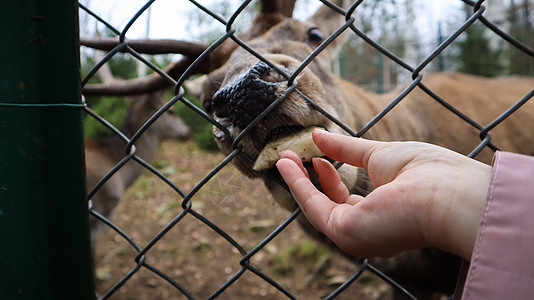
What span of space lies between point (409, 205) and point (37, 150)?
0.84m

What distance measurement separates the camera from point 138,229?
6809 millimetres

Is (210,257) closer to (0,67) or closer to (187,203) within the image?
(187,203)

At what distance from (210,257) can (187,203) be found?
4.40 meters

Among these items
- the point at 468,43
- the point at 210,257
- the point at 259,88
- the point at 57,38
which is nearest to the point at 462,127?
the point at 259,88

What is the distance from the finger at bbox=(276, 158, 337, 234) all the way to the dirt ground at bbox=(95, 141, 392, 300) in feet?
6.58

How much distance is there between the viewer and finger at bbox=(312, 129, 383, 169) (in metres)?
1.01

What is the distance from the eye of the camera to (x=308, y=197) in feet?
3.24

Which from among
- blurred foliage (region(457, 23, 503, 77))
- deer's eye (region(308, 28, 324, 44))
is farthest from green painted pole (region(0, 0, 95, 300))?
blurred foliage (region(457, 23, 503, 77))

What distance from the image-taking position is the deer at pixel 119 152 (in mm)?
5449

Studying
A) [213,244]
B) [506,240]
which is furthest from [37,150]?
[213,244]

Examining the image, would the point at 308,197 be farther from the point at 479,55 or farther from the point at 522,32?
the point at 479,55

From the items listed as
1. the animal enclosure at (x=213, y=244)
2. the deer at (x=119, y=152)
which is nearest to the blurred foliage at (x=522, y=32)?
the animal enclosure at (x=213, y=244)

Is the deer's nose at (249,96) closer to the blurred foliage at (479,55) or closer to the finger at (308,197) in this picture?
the finger at (308,197)

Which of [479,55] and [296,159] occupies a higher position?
[479,55]
